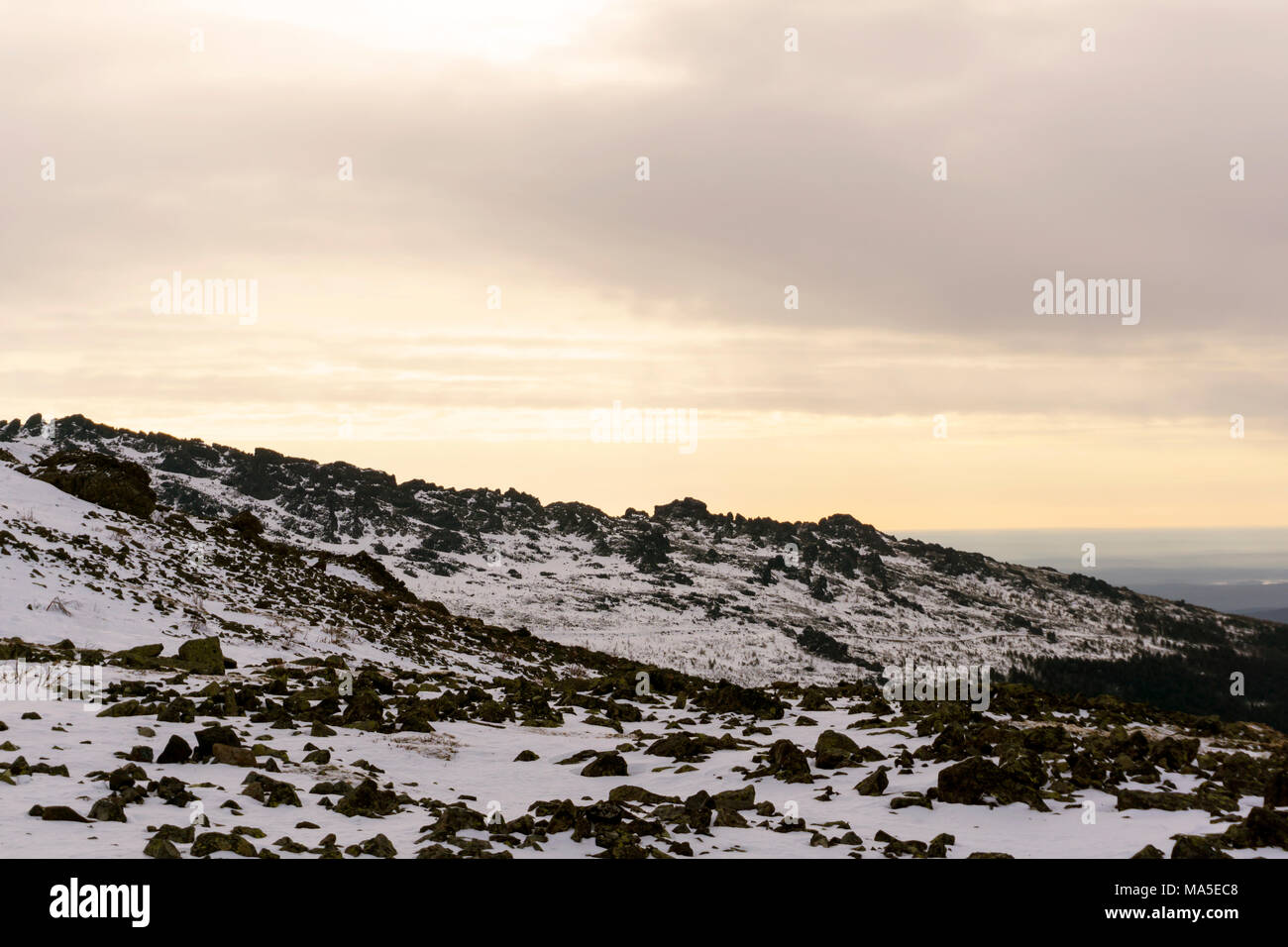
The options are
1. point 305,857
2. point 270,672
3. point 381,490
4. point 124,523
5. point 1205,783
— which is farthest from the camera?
point 381,490

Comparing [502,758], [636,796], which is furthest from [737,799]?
[502,758]

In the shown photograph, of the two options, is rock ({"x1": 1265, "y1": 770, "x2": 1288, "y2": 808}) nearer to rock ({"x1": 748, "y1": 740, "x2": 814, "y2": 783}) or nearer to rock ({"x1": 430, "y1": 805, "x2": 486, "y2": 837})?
rock ({"x1": 748, "y1": 740, "x2": 814, "y2": 783})

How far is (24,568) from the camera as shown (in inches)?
1126

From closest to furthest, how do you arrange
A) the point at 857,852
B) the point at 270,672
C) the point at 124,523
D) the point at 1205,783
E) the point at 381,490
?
the point at 857,852
the point at 1205,783
the point at 270,672
the point at 124,523
the point at 381,490

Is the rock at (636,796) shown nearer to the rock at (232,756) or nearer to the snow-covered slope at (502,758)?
the snow-covered slope at (502,758)

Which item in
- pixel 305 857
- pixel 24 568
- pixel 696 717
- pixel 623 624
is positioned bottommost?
pixel 623 624

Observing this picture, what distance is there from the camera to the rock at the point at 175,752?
14.3 meters

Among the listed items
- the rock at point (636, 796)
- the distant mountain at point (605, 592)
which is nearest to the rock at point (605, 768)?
the rock at point (636, 796)

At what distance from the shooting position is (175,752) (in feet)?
47.2

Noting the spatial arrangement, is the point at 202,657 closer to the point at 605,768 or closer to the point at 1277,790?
the point at 605,768

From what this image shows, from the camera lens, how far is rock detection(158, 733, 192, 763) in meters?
14.3

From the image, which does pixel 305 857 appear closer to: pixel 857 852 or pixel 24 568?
pixel 857 852
